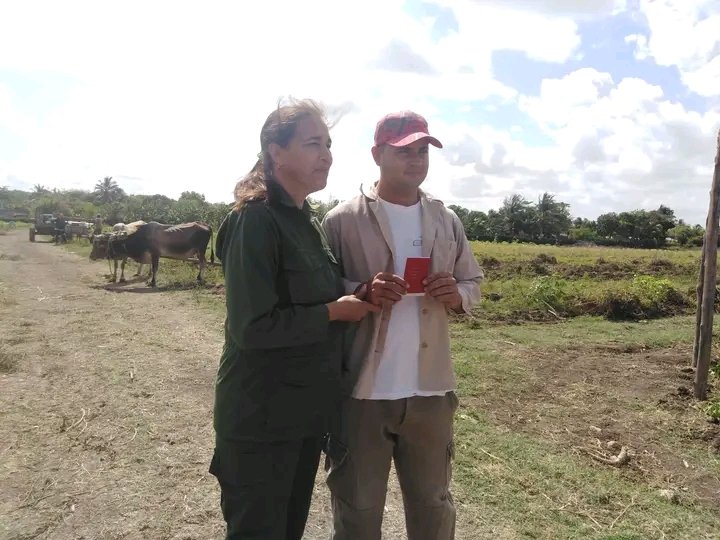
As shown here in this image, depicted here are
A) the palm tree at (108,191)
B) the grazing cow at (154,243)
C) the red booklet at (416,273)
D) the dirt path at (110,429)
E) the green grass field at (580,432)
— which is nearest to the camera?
the red booklet at (416,273)

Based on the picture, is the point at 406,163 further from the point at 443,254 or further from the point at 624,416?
the point at 624,416

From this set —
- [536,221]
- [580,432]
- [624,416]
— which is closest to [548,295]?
[624,416]

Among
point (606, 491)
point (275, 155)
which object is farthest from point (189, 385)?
point (275, 155)

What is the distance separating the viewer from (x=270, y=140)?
183 centimetres

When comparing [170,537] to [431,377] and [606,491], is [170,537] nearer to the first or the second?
[431,377]

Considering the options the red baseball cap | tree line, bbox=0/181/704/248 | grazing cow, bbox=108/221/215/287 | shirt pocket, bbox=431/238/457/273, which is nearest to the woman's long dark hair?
the red baseball cap

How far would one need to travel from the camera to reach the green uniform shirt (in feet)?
5.43

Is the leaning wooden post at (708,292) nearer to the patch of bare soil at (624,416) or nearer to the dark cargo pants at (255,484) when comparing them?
the patch of bare soil at (624,416)

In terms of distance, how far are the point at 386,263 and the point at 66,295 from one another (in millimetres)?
10342

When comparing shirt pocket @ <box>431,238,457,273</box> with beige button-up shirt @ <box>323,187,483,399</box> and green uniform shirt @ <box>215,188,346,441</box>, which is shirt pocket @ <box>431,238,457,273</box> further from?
green uniform shirt @ <box>215,188,346,441</box>

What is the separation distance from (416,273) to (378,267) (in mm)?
181

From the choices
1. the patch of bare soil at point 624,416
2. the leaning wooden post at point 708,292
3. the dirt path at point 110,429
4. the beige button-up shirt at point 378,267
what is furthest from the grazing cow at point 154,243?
the beige button-up shirt at point 378,267

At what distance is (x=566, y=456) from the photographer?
4.00 metres

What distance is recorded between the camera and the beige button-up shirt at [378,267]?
2.04 m
